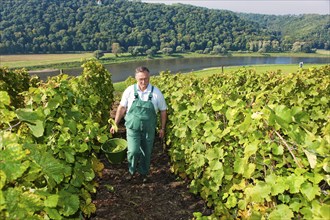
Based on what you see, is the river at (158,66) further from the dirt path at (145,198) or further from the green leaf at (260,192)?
the green leaf at (260,192)

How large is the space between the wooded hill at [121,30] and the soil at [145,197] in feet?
278

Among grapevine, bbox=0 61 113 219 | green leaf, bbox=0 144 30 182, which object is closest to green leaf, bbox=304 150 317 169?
grapevine, bbox=0 61 113 219

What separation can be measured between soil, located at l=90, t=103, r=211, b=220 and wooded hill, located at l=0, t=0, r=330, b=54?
3335 inches

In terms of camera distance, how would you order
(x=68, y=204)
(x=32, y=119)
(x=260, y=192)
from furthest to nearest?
(x=68, y=204) < (x=260, y=192) < (x=32, y=119)

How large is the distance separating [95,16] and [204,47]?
45.7 m

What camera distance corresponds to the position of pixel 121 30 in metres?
116

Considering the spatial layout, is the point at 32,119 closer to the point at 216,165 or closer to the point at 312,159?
the point at 312,159

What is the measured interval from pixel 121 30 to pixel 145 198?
4568 inches

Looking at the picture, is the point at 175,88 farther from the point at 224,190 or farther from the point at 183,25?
the point at 183,25

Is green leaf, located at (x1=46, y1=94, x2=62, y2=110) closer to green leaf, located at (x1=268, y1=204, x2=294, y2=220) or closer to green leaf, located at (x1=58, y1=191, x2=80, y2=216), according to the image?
green leaf, located at (x1=58, y1=191, x2=80, y2=216)

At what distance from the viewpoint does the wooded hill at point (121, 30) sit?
3647 inches

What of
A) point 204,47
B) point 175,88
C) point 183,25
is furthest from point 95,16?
point 175,88

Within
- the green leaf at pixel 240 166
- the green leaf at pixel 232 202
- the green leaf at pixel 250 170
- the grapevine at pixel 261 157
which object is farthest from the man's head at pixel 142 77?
the green leaf at pixel 250 170

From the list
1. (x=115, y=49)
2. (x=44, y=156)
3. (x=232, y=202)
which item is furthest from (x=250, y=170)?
(x=115, y=49)
